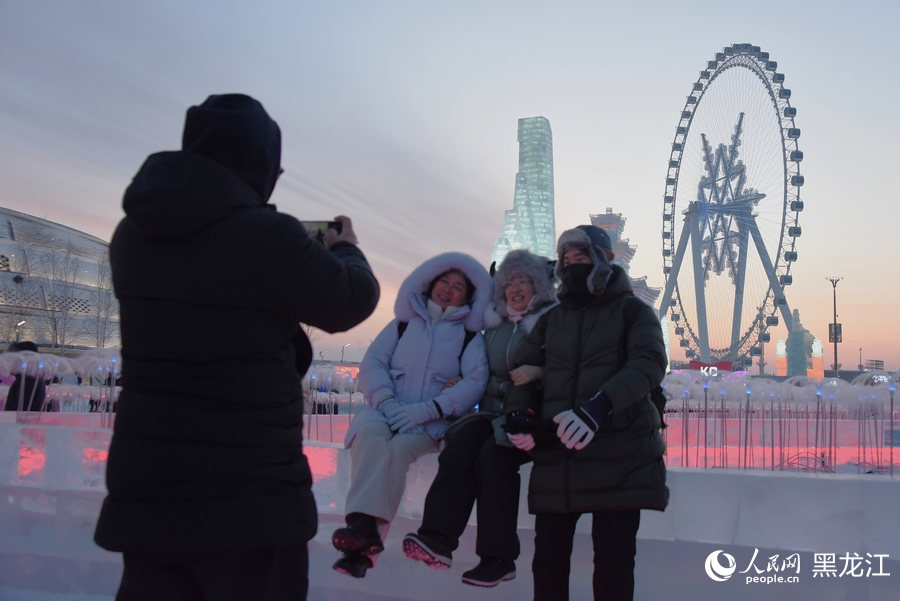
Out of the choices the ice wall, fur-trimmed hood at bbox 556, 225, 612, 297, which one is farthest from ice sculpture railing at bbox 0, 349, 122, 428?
fur-trimmed hood at bbox 556, 225, 612, 297

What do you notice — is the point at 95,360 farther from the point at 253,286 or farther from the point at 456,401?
the point at 253,286

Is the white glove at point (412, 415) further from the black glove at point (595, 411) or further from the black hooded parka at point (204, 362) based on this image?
the black hooded parka at point (204, 362)

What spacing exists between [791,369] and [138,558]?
53.2 meters

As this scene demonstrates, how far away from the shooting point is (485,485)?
2.15m

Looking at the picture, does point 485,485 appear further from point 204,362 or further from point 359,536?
point 204,362

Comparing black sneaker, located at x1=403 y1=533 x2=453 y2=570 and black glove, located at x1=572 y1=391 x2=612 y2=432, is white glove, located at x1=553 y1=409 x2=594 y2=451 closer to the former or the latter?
black glove, located at x1=572 y1=391 x2=612 y2=432

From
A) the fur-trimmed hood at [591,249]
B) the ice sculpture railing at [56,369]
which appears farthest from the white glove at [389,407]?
the ice sculpture railing at [56,369]

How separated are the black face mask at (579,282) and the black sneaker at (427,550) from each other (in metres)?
0.83

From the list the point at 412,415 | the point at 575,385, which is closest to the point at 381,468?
the point at 412,415

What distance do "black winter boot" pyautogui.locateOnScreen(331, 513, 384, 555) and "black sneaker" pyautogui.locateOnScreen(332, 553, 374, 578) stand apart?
0.02 meters

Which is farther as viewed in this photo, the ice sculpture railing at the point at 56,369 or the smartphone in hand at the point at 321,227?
the ice sculpture railing at the point at 56,369

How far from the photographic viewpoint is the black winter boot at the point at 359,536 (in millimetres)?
2023

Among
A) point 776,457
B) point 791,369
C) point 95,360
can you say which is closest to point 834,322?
point 791,369

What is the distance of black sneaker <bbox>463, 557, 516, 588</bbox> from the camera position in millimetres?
2004
